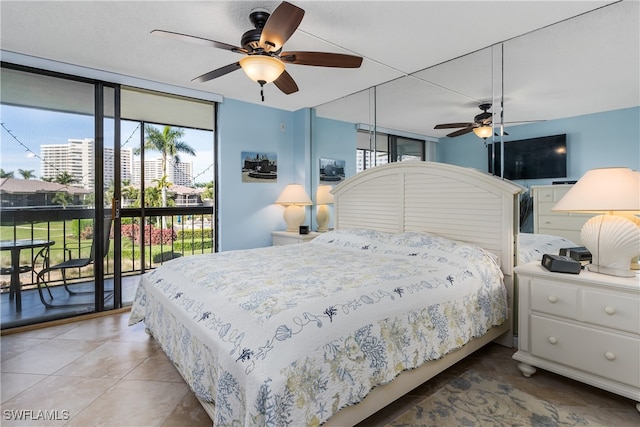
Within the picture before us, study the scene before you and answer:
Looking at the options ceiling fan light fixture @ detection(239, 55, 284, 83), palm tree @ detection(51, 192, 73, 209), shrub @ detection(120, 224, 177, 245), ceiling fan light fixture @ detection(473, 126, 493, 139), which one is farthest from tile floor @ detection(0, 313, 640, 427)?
shrub @ detection(120, 224, 177, 245)

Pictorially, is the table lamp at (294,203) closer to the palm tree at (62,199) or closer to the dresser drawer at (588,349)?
the palm tree at (62,199)

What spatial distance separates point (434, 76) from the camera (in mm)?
2990

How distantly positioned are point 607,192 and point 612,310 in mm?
655

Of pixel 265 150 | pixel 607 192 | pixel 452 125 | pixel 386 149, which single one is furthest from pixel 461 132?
Answer: pixel 265 150

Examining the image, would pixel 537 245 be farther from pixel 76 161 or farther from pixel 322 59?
pixel 76 161

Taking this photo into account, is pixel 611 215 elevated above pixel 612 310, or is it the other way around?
pixel 611 215

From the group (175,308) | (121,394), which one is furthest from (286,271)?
(121,394)

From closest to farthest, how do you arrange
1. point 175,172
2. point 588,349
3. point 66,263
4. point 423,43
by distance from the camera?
point 588,349 < point 423,43 < point 66,263 < point 175,172

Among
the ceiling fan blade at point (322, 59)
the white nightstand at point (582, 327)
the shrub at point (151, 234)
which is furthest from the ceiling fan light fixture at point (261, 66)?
the shrub at point (151, 234)

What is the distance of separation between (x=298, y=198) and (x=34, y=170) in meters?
2.61

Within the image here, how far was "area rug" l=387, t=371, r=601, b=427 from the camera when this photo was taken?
1626 mm

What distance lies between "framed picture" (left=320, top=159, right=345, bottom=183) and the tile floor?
241cm

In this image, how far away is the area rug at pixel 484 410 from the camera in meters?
1.63

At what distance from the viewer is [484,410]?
1.72 m
